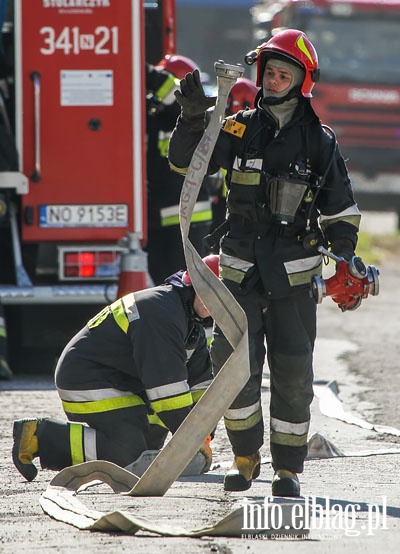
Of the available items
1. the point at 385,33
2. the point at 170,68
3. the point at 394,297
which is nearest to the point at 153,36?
the point at 170,68

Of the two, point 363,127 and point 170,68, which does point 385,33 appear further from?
point 170,68

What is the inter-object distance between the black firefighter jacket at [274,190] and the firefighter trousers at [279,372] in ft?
0.32

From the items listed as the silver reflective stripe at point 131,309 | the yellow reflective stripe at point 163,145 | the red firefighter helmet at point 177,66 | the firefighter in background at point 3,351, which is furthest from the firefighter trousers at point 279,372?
the red firefighter helmet at point 177,66

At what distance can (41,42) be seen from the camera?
318 inches

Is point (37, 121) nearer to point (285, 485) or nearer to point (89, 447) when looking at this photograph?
point (89, 447)

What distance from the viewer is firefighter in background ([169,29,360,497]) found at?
16.5 feet

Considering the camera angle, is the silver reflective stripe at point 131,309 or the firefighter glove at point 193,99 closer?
the firefighter glove at point 193,99

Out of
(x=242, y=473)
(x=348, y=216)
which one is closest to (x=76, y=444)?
Result: (x=242, y=473)

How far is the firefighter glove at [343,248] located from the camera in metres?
5.04

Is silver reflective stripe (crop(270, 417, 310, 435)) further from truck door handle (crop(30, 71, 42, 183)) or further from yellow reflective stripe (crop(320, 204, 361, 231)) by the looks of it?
truck door handle (crop(30, 71, 42, 183))

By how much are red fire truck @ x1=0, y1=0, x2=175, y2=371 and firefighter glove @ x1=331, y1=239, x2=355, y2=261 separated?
2998mm

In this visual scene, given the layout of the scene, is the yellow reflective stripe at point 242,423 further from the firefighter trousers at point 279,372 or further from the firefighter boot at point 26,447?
the firefighter boot at point 26,447

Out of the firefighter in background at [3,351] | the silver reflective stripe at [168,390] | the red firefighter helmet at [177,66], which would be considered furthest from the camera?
the red firefighter helmet at [177,66]

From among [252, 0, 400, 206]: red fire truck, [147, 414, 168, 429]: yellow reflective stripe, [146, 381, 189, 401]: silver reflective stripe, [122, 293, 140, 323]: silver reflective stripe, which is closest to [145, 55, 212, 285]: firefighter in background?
[147, 414, 168, 429]: yellow reflective stripe
